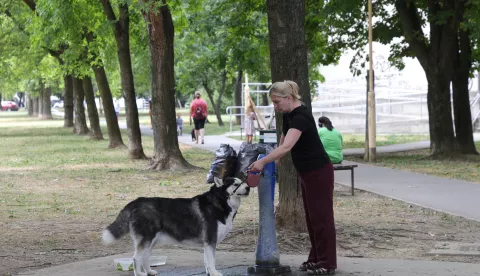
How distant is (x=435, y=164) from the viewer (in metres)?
21.6

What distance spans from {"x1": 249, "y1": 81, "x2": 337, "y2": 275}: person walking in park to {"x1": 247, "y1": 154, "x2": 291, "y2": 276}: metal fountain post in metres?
0.36

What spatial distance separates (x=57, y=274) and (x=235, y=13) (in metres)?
19.9

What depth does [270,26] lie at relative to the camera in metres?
10.5

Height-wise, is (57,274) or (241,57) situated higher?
(241,57)

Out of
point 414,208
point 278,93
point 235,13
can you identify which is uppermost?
point 235,13

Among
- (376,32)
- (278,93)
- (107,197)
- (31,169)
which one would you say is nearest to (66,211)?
(107,197)

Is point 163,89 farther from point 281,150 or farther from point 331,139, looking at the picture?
point 281,150

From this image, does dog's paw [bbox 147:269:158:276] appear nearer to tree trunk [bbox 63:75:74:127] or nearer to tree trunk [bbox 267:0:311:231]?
tree trunk [bbox 267:0:311:231]

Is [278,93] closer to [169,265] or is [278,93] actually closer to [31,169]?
[169,265]

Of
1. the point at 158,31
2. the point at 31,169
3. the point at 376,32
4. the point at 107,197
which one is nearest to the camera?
the point at 107,197

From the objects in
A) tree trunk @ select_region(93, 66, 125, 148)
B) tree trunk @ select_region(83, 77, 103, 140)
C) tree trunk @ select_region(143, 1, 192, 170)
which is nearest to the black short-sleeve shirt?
tree trunk @ select_region(143, 1, 192, 170)

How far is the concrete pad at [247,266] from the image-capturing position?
27.2 ft

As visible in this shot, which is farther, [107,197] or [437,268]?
[107,197]

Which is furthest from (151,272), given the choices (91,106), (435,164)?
(91,106)
